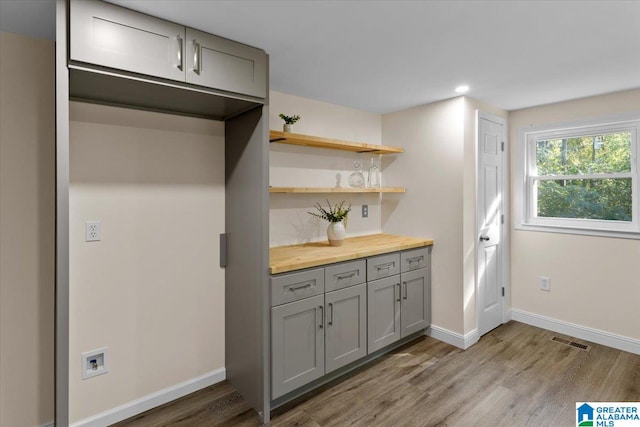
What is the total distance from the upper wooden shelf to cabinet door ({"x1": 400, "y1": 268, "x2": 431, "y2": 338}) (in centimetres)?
119

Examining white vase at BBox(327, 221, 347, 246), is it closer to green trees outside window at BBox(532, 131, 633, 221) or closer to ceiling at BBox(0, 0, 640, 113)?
ceiling at BBox(0, 0, 640, 113)

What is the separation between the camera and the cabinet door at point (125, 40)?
152 cm

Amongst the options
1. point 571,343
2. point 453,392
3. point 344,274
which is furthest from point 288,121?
point 571,343

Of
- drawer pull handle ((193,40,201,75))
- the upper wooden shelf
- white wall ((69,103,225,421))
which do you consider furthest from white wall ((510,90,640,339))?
drawer pull handle ((193,40,201,75))

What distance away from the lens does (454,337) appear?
3184 millimetres

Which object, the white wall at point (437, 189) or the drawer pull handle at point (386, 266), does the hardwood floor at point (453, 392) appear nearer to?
the white wall at point (437, 189)

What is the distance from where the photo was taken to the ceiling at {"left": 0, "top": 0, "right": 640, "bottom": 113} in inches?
64.9

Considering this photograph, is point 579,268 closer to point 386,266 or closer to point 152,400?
point 386,266

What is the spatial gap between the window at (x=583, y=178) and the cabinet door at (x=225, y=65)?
2.92 meters

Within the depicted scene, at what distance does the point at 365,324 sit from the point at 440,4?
2171mm

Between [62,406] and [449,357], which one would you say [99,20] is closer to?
[62,406]

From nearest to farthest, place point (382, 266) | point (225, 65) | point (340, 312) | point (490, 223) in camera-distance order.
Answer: point (225, 65), point (340, 312), point (382, 266), point (490, 223)

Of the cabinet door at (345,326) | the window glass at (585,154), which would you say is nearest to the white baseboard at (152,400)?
the cabinet door at (345,326)

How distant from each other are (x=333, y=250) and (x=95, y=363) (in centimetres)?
172
